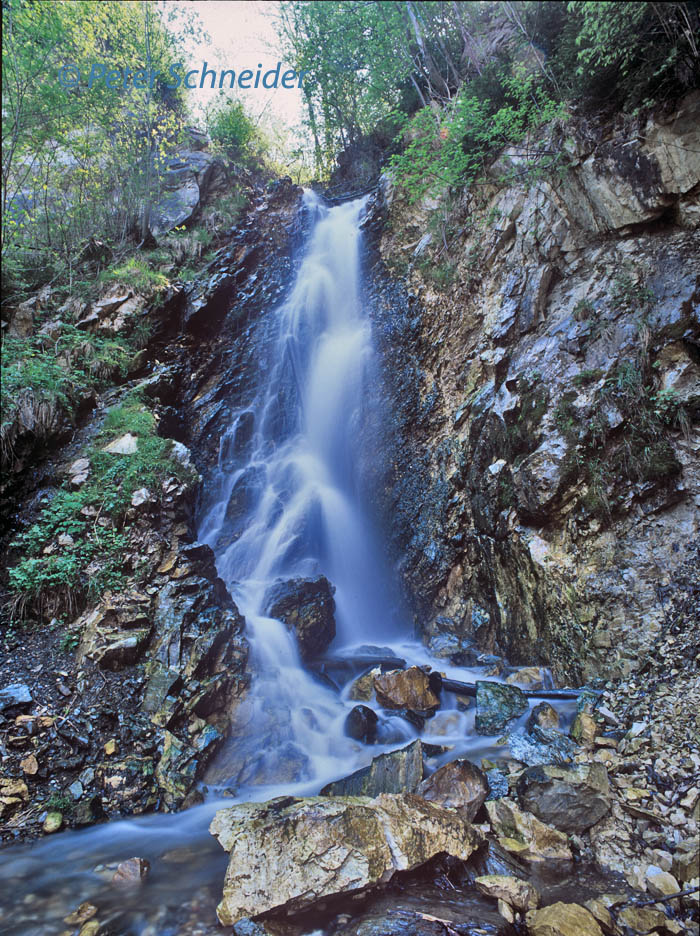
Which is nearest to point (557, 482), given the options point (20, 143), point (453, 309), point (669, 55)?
point (453, 309)

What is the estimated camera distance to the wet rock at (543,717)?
4.52 metres

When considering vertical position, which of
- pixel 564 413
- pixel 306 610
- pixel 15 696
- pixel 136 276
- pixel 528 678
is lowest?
pixel 528 678

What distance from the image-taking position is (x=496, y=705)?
5.19 m

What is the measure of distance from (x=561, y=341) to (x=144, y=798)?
7.58 meters

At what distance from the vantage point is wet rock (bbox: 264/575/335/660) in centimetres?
756

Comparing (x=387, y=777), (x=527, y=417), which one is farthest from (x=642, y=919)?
(x=527, y=417)

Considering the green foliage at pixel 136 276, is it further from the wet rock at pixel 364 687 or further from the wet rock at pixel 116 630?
the wet rock at pixel 364 687

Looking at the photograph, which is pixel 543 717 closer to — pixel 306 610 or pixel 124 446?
pixel 306 610

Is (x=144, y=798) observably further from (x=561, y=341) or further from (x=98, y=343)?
(x=98, y=343)

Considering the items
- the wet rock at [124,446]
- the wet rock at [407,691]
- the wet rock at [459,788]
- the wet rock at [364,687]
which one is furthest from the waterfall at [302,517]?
the wet rock at [124,446]

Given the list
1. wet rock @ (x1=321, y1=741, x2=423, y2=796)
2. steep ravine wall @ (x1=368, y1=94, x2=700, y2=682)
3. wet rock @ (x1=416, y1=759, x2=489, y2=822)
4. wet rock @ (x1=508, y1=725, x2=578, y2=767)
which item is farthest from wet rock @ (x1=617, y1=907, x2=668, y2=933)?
steep ravine wall @ (x1=368, y1=94, x2=700, y2=682)

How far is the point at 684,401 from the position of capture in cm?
505

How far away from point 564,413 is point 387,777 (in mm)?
4779

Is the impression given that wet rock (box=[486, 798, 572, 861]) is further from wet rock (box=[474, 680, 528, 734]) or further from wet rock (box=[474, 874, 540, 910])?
wet rock (box=[474, 680, 528, 734])
